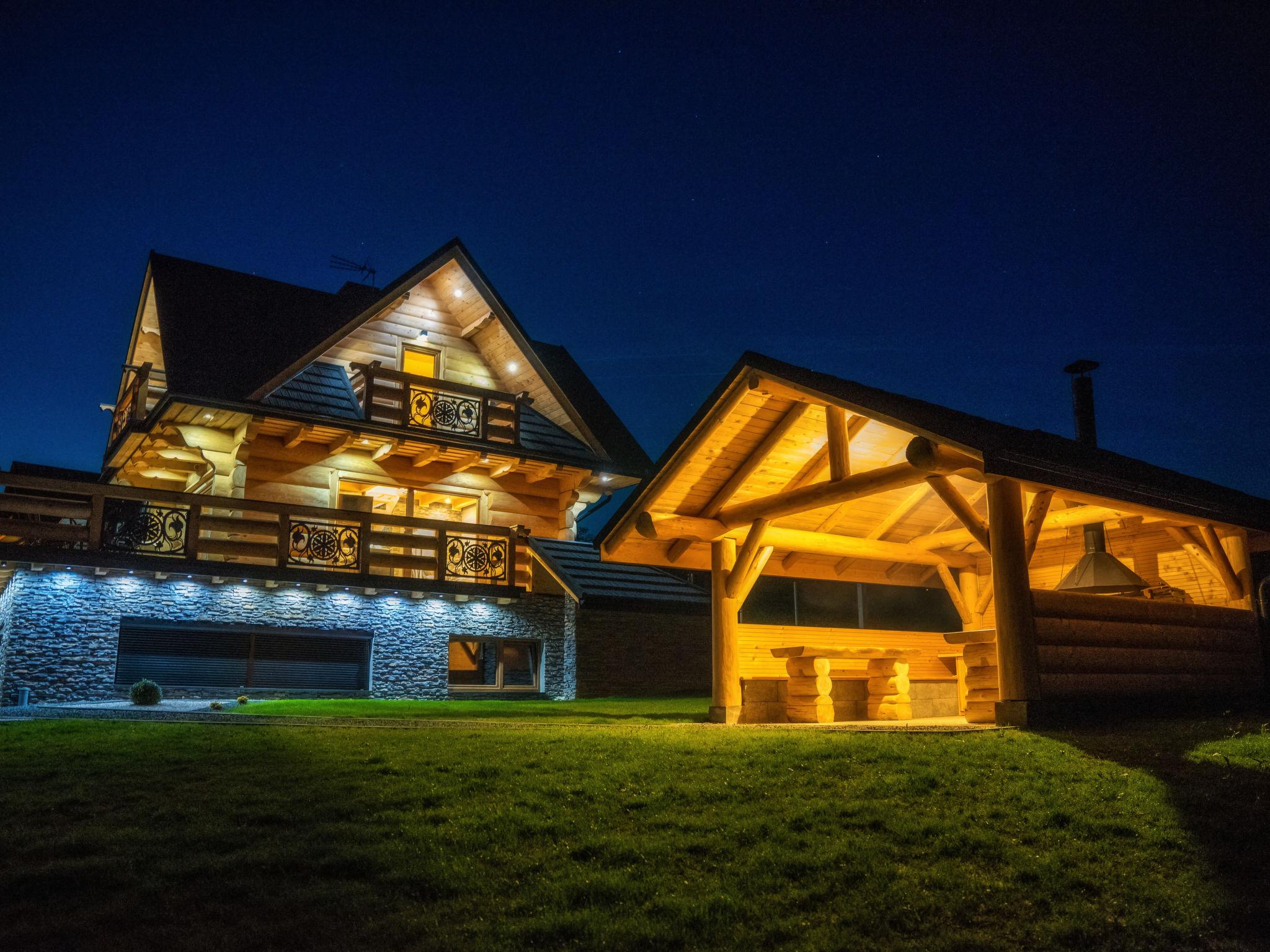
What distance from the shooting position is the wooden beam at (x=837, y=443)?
1138cm

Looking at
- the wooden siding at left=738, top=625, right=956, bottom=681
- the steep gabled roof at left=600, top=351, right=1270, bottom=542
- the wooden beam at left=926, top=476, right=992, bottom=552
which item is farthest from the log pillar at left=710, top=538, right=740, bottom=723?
the wooden beam at left=926, top=476, right=992, bottom=552

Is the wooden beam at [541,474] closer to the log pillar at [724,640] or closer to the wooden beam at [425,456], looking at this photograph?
the wooden beam at [425,456]

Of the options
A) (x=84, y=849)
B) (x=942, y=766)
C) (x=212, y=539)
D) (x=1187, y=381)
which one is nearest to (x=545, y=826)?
(x=84, y=849)

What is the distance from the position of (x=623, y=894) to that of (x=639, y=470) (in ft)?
57.9

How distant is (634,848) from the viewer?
5789 mm

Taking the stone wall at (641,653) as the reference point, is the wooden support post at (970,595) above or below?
above

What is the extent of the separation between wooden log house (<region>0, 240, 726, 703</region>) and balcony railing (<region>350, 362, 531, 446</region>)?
0.04 meters

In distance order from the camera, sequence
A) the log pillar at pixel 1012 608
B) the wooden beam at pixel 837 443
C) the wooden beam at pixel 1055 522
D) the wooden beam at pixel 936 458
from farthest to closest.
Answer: the wooden beam at pixel 1055 522 < the wooden beam at pixel 837 443 < the wooden beam at pixel 936 458 < the log pillar at pixel 1012 608

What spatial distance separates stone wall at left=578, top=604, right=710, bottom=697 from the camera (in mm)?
19031

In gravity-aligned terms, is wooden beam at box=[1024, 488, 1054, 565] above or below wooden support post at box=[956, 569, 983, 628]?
above

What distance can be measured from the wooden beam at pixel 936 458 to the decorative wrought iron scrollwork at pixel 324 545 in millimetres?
10990

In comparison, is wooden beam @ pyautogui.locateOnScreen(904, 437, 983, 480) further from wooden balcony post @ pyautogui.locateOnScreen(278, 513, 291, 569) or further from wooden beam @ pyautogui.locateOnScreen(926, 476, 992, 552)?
wooden balcony post @ pyautogui.locateOnScreen(278, 513, 291, 569)

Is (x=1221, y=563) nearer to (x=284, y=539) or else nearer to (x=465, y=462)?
(x=465, y=462)

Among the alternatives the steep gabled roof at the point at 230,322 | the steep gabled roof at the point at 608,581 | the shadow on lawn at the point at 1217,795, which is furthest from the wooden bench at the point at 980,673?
the steep gabled roof at the point at 230,322
